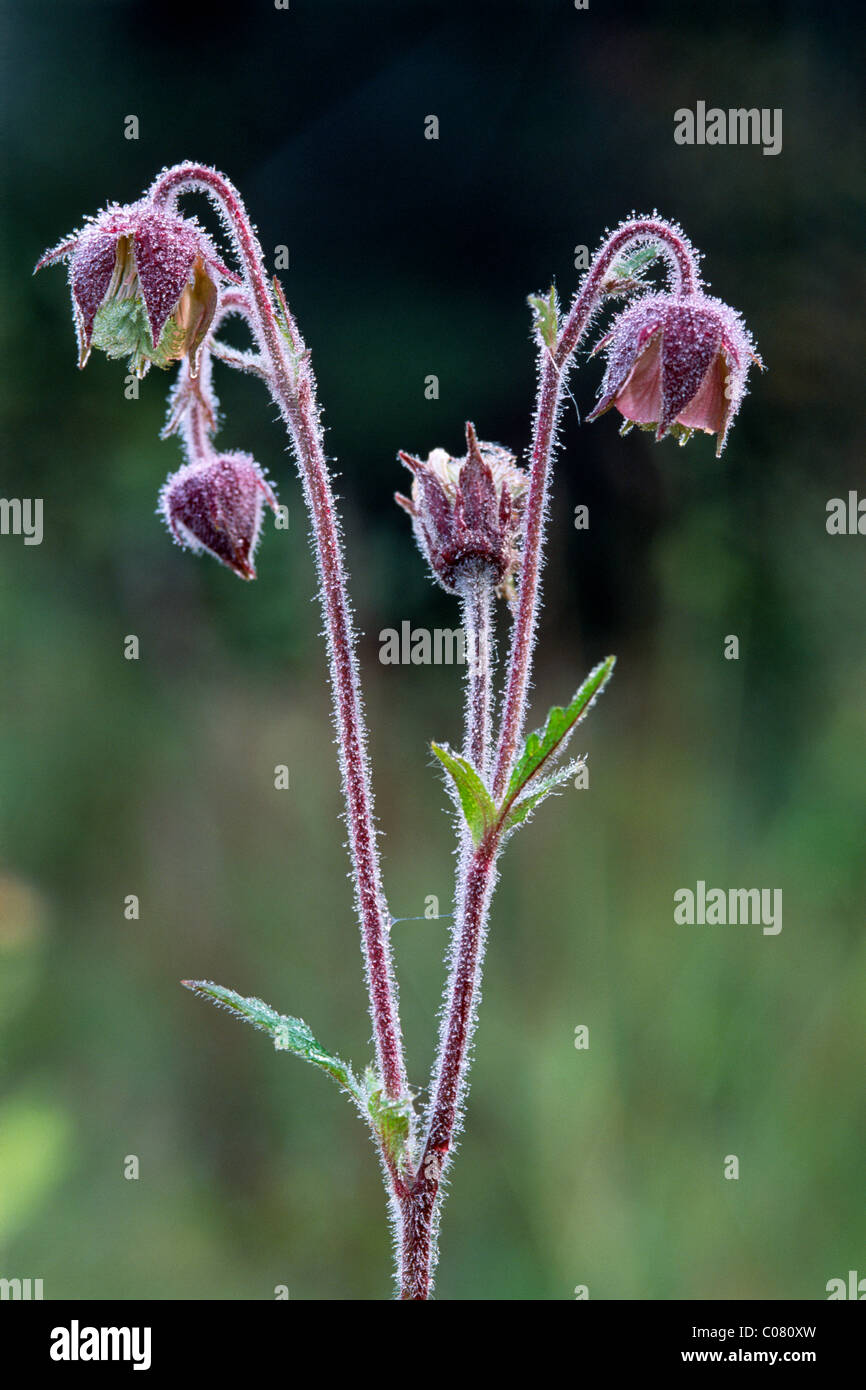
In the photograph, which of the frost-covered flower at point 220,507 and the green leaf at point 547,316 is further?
the frost-covered flower at point 220,507

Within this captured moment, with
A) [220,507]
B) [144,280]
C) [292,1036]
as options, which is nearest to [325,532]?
[220,507]

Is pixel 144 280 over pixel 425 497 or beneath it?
over

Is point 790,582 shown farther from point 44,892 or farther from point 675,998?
point 44,892

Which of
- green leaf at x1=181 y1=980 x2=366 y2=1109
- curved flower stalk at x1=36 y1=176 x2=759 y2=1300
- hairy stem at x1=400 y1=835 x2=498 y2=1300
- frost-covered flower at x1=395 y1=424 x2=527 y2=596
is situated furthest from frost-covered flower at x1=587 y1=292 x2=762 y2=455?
green leaf at x1=181 y1=980 x2=366 y2=1109

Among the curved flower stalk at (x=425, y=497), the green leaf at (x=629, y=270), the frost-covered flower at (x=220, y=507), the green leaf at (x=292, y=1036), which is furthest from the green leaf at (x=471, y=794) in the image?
the green leaf at (x=629, y=270)

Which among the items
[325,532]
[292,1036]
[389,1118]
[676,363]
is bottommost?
[389,1118]

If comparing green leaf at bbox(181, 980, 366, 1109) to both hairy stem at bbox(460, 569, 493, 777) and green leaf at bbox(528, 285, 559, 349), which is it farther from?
green leaf at bbox(528, 285, 559, 349)

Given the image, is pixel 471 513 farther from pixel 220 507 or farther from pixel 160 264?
pixel 160 264

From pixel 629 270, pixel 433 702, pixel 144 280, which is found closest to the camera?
pixel 144 280

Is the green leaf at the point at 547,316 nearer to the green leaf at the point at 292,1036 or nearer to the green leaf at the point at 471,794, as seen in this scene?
the green leaf at the point at 471,794
